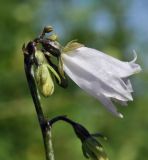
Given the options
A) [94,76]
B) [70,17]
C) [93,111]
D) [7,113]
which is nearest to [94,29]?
[70,17]

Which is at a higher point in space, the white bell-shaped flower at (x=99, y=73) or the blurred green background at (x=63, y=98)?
the white bell-shaped flower at (x=99, y=73)

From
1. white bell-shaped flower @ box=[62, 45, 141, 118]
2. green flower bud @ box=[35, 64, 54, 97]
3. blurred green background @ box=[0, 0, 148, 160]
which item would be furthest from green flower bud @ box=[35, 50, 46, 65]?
blurred green background @ box=[0, 0, 148, 160]

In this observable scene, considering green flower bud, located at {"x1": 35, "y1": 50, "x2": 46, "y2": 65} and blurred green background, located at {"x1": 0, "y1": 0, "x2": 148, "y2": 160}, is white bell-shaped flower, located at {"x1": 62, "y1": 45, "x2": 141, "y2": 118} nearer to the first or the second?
green flower bud, located at {"x1": 35, "y1": 50, "x2": 46, "y2": 65}

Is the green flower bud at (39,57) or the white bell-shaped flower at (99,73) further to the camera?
the white bell-shaped flower at (99,73)

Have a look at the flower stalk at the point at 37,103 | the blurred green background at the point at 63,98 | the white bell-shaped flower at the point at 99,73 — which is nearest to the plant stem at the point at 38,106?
the flower stalk at the point at 37,103

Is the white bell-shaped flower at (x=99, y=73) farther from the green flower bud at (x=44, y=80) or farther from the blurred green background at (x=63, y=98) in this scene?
the blurred green background at (x=63, y=98)

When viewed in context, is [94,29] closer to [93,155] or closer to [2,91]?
[2,91]
